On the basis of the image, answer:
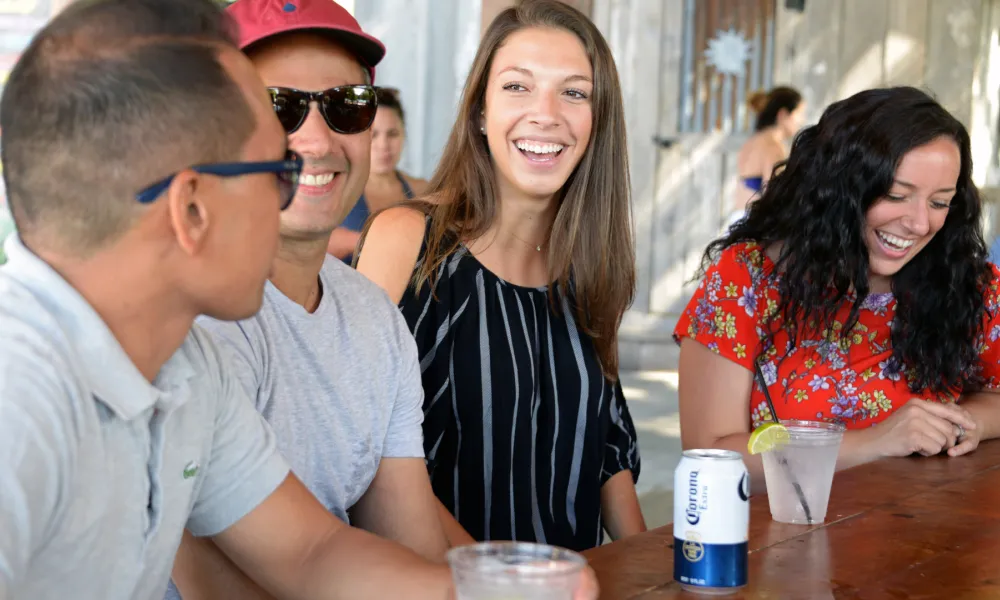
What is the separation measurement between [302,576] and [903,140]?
1578 mm

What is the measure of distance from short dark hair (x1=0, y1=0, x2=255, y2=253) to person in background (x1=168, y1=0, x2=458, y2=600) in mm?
470

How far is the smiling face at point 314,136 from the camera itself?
1706 millimetres

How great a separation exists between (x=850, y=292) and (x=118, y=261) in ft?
5.73

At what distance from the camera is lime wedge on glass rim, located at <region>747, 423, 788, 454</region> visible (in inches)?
63.4

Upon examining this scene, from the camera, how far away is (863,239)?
2.44 m

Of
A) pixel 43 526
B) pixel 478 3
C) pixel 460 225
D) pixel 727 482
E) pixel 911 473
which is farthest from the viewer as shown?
pixel 478 3

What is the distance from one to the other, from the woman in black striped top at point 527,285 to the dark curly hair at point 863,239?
355 millimetres

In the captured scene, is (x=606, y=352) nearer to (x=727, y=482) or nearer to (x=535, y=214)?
(x=535, y=214)

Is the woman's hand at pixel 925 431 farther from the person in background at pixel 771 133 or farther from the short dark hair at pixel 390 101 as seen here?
the person in background at pixel 771 133

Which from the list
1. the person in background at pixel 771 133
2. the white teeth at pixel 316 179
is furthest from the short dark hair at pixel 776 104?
the white teeth at pixel 316 179

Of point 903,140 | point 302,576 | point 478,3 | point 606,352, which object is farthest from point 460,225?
point 478,3

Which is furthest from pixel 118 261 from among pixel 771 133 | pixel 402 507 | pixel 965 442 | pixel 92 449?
pixel 771 133

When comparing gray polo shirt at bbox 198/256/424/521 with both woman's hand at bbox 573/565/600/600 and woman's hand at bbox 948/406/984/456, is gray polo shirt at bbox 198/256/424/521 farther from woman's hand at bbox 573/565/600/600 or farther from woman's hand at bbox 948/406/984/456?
woman's hand at bbox 948/406/984/456

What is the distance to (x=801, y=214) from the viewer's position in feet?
8.13
